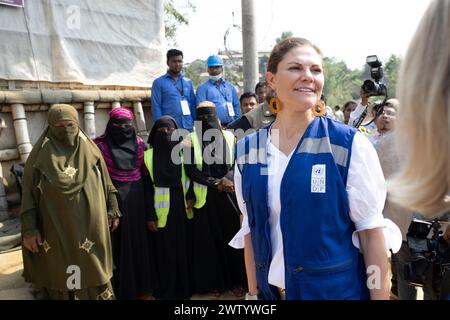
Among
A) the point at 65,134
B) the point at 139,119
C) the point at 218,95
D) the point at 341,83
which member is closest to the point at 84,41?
the point at 139,119

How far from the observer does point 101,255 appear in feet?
12.2

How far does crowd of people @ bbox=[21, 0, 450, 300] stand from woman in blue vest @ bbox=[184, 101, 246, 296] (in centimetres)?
1

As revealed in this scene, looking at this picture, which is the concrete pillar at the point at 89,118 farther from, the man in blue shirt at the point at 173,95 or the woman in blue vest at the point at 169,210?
the woman in blue vest at the point at 169,210

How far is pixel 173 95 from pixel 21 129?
209cm

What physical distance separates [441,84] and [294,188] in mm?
831

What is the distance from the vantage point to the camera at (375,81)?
3.74m

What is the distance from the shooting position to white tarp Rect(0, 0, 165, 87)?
19.9 ft

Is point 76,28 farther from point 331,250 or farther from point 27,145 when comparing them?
point 331,250

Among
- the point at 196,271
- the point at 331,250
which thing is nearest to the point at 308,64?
the point at 331,250

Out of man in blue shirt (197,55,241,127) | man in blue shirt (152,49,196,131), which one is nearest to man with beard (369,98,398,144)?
man in blue shirt (197,55,241,127)

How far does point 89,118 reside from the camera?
6465 mm

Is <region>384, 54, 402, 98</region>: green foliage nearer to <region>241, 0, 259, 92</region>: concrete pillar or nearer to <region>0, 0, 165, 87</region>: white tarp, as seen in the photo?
<region>241, 0, 259, 92</region>: concrete pillar

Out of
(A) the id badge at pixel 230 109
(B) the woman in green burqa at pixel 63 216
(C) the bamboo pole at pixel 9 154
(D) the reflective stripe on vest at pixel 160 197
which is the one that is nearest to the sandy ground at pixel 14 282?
(B) the woman in green burqa at pixel 63 216

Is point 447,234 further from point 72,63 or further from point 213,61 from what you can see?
point 72,63
